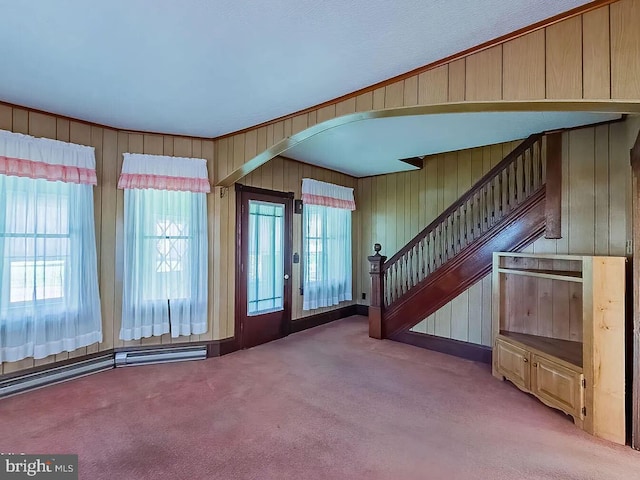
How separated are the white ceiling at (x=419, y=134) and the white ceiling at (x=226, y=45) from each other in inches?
41.2

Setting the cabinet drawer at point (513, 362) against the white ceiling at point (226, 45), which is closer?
the white ceiling at point (226, 45)

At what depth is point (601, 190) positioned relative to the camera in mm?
3355

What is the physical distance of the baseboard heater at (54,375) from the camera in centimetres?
300

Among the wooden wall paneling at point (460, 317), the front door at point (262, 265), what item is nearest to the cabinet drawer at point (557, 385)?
the wooden wall paneling at point (460, 317)

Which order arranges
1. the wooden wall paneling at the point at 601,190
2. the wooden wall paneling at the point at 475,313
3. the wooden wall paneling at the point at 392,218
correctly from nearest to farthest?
the wooden wall paneling at the point at 601,190, the wooden wall paneling at the point at 475,313, the wooden wall paneling at the point at 392,218

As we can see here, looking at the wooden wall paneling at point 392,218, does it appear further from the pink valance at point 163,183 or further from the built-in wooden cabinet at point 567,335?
the pink valance at point 163,183

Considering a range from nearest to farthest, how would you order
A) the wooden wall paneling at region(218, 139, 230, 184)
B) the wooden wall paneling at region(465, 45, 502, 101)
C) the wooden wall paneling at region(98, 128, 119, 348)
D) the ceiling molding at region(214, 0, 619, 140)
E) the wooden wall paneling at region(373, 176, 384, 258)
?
the ceiling molding at region(214, 0, 619, 140)
the wooden wall paneling at region(465, 45, 502, 101)
the wooden wall paneling at region(98, 128, 119, 348)
the wooden wall paneling at region(218, 139, 230, 184)
the wooden wall paneling at region(373, 176, 384, 258)

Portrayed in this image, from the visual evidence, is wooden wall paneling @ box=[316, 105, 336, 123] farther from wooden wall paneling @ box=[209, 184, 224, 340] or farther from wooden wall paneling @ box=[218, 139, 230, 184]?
wooden wall paneling @ box=[209, 184, 224, 340]

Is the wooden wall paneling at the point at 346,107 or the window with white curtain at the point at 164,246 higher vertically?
the wooden wall paneling at the point at 346,107

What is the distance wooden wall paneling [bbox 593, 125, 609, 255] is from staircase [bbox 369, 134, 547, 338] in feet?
1.48

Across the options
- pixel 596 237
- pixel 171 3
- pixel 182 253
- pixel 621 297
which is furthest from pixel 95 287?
pixel 596 237

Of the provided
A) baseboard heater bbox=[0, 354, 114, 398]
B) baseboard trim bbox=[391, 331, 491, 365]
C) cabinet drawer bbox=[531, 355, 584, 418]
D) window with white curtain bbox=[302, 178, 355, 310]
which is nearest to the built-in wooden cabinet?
cabinet drawer bbox=[531, 355, 584, 418]

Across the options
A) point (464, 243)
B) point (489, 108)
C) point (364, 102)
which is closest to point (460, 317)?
point (464, 243)

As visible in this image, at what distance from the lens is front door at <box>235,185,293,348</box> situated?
4375 millimetres
